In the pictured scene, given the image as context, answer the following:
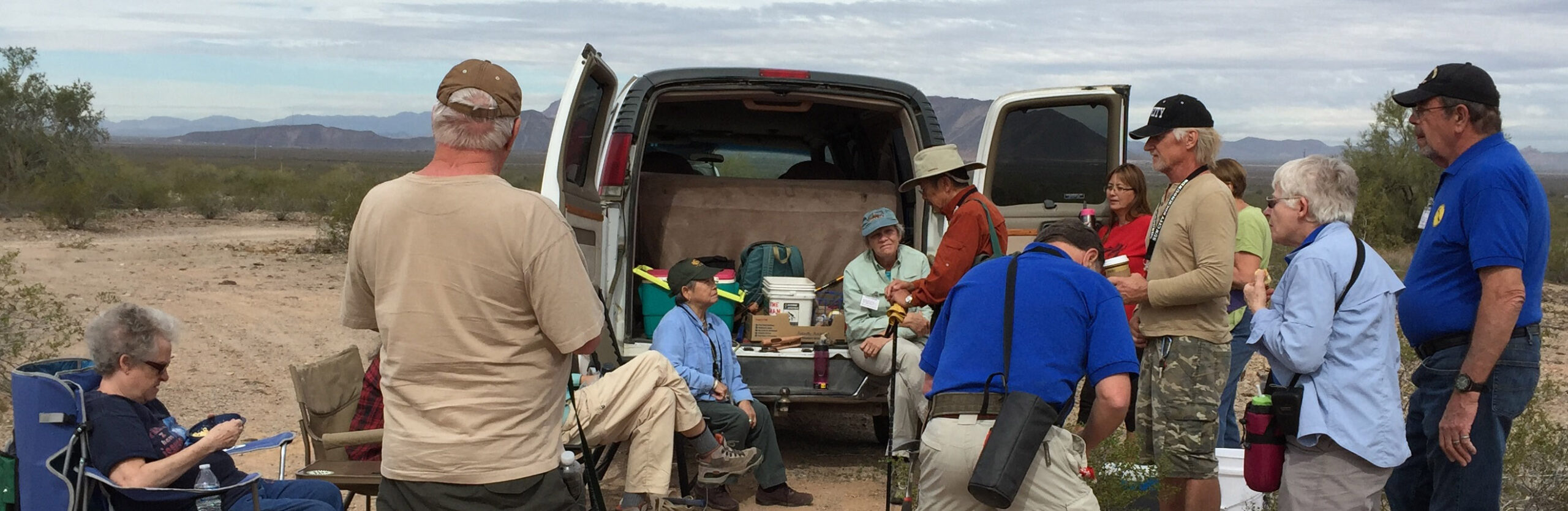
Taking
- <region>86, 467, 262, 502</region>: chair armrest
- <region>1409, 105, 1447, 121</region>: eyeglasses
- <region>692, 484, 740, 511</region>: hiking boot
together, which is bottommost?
<region>692, 484, 740, 511</region>: hiking boot

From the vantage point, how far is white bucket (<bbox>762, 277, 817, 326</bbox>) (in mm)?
6023

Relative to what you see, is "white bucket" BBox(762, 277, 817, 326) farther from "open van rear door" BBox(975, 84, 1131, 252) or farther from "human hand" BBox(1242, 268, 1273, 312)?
"human hand" BBox(1242, 268, 1273, 312)

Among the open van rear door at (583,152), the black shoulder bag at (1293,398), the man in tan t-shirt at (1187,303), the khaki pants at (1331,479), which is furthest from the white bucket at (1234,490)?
the open van rear door at (583,152)

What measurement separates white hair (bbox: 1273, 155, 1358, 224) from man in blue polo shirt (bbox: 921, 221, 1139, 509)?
70 centimetres

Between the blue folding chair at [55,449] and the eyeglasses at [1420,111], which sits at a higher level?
the eyeglasses at [1420,111]

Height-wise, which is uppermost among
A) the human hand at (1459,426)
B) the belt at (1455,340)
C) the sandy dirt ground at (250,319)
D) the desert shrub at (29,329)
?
the belt at (1455,340)

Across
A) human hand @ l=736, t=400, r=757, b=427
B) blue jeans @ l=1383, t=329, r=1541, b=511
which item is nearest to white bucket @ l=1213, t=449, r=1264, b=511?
blue jeans @ l=1383, t=329, r=1541, b=511

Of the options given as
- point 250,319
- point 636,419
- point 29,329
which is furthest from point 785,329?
point 250,319

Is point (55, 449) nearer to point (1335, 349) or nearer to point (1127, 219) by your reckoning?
point (1335, 349)

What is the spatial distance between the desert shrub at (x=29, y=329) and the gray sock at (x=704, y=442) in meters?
3.76

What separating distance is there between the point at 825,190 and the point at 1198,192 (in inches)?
114

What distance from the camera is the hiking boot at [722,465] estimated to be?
17.2 feet

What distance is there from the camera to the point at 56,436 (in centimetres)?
330

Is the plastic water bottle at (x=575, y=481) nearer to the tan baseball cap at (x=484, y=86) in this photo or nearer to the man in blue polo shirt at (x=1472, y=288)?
the tan baseball cap at (x=484, y=86)
